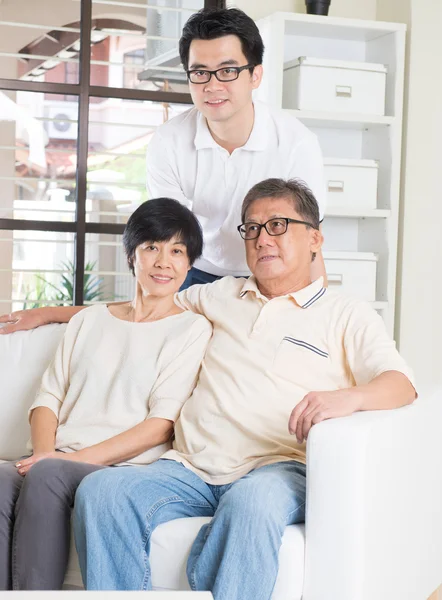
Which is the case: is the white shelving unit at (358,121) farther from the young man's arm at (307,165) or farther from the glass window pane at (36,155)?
the glass window pane at (36,155)

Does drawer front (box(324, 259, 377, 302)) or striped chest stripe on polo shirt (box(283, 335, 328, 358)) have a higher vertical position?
drawer front (box(324, 259, 377, 302))

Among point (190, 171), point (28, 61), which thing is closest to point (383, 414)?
point (190, 171)

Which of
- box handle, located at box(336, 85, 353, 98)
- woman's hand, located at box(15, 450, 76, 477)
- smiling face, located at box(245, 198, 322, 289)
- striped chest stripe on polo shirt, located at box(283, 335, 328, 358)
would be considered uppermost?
box handle, located at box(336, 85, 353, 98)

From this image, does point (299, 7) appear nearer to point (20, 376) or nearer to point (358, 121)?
point (358, 121)

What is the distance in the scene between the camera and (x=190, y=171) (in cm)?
250

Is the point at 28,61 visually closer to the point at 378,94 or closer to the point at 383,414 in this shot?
the point at 378,94

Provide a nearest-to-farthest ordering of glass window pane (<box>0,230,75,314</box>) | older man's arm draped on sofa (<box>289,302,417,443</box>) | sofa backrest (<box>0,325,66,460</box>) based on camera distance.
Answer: older man's arm draped on sofa (<box>289,302,417,443</box>), sofa backrest (<box>0,325,66,460</box>), glass window pane (<box>0,230,75,314</box>)

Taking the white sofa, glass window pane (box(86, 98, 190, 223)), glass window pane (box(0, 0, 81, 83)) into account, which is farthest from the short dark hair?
glass window pane (box(0, 0, 81, 83))

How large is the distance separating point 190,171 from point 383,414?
100 centimetres

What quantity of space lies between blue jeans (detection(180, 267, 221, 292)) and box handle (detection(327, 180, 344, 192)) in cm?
114

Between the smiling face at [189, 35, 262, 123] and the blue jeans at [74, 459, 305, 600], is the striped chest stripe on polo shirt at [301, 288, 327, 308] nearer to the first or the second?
the blue jeans at [74, 459, 305, 600]

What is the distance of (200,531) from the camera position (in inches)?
68.9

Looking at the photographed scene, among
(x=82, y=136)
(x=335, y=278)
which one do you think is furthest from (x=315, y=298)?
(x=82, y=136)

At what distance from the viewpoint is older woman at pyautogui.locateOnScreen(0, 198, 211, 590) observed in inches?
70.5
